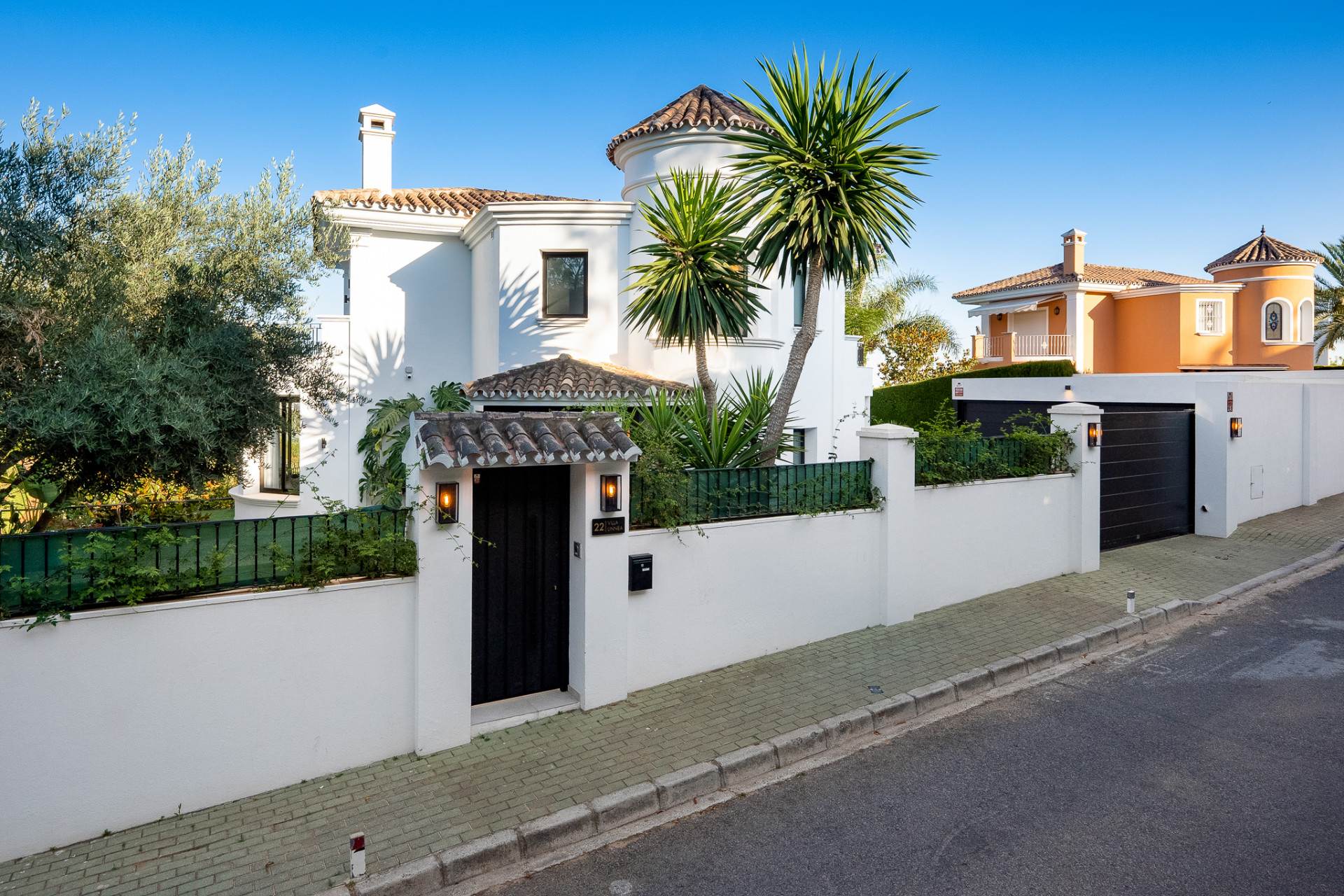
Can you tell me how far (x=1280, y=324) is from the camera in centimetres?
2972

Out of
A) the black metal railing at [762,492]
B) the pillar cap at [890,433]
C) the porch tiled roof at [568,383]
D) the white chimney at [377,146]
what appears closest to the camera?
the black metal railing at [762,492]

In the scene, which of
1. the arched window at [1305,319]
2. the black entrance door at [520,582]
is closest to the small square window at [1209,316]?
the arched window at [1305,319]

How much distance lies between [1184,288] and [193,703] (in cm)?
3329

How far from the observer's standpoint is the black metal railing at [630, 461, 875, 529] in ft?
23.5

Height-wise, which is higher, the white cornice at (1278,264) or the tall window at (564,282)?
A: the white cornice at (1278,264)

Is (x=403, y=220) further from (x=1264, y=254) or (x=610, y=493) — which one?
(x=1264, y=254)

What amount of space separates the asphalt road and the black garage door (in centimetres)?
565

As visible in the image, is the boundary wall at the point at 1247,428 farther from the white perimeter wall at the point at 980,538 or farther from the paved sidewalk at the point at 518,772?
the paved sidewalk at the point at 518,772

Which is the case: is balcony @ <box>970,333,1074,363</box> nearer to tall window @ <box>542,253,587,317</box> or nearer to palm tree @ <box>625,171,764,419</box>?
tall window @ <box>542,253,587,317</box>

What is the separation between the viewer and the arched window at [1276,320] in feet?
96.9

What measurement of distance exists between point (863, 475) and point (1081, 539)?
4.59 m

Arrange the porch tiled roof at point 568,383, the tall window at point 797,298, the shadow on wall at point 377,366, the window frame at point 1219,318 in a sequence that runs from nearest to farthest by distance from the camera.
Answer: the porch tiled roof at point 568,383, the tall window at point 797,298, the shadow on wall at point 377,366, the window frame at point 1219,318

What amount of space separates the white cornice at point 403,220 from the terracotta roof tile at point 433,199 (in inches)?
3.1

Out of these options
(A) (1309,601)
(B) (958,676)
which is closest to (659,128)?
(B) (958,676)
